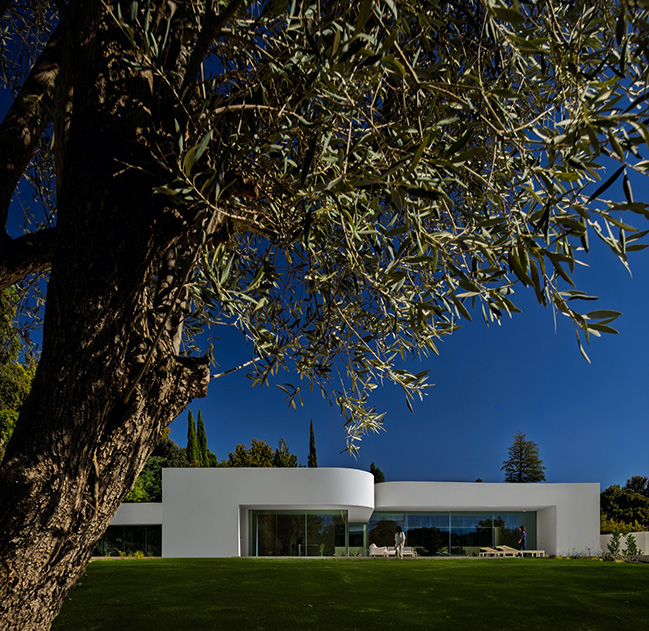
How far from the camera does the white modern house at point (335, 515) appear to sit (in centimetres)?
3059

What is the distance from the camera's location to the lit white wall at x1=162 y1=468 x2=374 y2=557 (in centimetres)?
3047

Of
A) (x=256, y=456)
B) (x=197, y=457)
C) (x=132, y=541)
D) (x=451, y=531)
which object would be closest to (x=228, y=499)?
(x=132, y=541)

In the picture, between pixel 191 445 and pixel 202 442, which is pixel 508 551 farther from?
pixel 202 442

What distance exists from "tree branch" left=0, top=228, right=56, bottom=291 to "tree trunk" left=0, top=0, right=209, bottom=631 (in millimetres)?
660

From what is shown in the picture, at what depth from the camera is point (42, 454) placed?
9.76 feet

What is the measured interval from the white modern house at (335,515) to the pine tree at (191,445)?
536 inches

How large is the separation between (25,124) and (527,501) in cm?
3578

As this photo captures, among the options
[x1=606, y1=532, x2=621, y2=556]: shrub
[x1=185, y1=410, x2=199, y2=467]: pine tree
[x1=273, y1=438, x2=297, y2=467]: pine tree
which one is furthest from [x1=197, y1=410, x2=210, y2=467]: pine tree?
[x1=606, y1=532, x2=621, y2=556]: shrub

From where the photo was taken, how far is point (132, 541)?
33562 millimetres

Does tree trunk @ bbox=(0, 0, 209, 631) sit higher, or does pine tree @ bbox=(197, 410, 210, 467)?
tree trunk @ bbox=(0, 0, 209, 631)

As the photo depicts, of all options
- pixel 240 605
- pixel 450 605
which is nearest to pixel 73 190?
pixel 240 605

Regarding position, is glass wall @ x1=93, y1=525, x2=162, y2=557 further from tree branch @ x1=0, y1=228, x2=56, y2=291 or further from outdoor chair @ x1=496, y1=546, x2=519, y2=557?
tree branch @ x1=0, y1=228, x2=56, y2=291

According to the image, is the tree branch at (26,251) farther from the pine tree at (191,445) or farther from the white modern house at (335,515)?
the pine tree at (191,445)

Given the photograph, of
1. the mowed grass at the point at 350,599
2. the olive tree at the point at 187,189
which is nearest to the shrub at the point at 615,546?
the mowed grass at the point at 350,599
